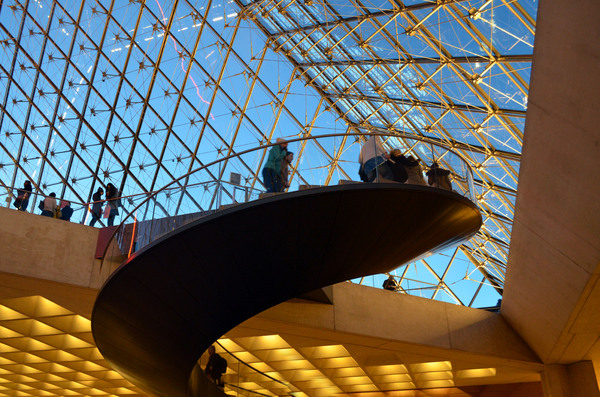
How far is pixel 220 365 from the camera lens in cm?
1248

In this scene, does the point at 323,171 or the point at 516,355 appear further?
the point at 516,355

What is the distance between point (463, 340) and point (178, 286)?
9.80 meters

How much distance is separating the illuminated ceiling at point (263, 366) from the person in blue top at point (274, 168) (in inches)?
213

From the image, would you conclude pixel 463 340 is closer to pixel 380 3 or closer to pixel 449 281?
pixel 380 3

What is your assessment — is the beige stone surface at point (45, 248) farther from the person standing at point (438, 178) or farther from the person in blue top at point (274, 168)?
the person standing at point (438, 178)

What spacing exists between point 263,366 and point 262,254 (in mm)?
10262

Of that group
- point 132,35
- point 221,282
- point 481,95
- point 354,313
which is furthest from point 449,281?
point 221,282

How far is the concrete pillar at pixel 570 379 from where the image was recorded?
614 inches

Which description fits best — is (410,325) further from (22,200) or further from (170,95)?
(170,95)

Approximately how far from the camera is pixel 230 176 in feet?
29.9

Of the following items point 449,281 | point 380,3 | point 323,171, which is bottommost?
point 323,171

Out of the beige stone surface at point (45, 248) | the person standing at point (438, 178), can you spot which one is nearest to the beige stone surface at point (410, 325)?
the beige stone surface at point (45, 248)

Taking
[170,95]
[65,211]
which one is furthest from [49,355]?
[170,95]

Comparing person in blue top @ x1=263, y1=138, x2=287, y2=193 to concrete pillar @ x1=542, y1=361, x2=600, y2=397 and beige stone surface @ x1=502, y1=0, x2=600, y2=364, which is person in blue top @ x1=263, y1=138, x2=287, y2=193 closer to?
beige stone surface @ x1=502, y1=0, x2=600, y2=364
